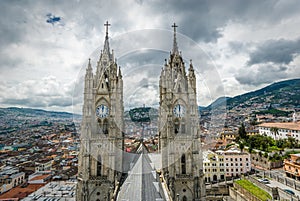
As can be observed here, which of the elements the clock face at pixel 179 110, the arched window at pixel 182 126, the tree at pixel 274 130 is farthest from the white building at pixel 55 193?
the tree at pixel 274 130

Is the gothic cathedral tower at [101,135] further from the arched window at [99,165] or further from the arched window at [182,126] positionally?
the arched window at [182,126]

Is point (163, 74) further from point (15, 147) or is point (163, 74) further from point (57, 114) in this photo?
point (57, 114)

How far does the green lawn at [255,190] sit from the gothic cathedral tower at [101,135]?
2264 centimetres

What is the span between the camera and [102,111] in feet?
98.1

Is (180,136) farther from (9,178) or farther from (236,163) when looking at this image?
(9,178)

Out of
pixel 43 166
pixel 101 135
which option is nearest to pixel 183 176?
pixel 101 135

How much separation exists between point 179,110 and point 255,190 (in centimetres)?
2015

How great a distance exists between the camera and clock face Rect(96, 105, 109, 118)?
97.5 feet

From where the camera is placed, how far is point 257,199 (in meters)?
32.9

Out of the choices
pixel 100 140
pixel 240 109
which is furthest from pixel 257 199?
pixel 240 109

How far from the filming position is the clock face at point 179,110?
30.1 meters

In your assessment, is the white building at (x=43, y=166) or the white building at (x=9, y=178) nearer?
the white building at (x=9, y=178)

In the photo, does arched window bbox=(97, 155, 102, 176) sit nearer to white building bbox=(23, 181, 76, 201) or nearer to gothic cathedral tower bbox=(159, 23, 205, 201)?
white building bbox=(23, 181, 76, 201)

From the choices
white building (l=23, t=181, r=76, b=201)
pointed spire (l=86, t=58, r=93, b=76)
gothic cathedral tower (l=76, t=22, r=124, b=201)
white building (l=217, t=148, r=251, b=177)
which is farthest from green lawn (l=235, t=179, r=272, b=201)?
pointed spire (l=86, t=58, r=93, b=76)
